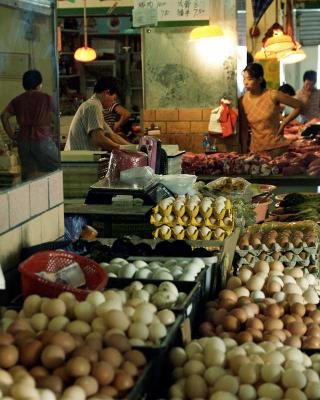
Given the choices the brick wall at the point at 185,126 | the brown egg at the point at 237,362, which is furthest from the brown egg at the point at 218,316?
the brick wall at the point at 185,126

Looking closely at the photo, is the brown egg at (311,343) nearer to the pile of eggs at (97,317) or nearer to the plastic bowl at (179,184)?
the pile of eggs at (97,317)

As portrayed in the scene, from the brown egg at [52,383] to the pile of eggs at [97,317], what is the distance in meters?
0.40

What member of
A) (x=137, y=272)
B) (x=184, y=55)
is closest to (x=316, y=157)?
(x=184, y=55)

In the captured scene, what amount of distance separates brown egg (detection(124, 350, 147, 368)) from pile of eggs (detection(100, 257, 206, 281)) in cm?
101

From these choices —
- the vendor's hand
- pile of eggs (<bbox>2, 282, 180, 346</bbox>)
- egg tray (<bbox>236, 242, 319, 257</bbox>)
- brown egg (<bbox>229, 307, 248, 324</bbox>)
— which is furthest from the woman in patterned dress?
pile of eggs (<bbox>2, 282, 180, 346</bbox>)

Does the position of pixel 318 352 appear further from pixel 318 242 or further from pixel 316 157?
pixel 316 157

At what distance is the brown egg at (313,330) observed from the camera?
3.61m

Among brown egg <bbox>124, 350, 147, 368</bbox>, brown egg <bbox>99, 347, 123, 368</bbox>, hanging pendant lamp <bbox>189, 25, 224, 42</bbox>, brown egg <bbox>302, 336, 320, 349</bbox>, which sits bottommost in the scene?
brown egg <bbox>302, 336, 320, 349</bbox>

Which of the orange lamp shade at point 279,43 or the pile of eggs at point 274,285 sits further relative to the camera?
the orange lamp shade at point 279,43

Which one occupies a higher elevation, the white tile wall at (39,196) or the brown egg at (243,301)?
the white tile wall at (39,196)

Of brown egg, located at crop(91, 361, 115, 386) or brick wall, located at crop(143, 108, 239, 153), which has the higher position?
→ brick wall, located at crop(143, 108, 239, 153)

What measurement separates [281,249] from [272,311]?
1493mm

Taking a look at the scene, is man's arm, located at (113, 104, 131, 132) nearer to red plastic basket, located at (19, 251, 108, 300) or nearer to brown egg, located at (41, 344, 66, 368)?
red plastic basket, located at (19, 251, 108, 300)

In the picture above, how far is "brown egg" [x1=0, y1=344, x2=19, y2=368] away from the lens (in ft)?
8.80
